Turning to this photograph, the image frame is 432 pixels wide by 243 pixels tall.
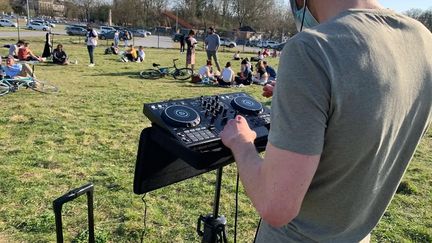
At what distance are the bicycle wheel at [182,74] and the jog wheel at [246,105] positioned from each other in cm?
1164

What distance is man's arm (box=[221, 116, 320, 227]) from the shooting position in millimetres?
922

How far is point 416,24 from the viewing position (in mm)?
1088

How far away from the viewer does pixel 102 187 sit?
4.18m

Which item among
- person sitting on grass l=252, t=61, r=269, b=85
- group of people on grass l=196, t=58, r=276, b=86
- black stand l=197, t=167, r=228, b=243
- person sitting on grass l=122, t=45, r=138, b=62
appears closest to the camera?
black stand l=197, t=167, r=228, b=243

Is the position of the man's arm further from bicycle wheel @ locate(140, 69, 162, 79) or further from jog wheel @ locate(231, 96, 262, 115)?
bicycle wheel @ locate(140, 69, 162, 79)

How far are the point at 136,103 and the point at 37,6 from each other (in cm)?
9620

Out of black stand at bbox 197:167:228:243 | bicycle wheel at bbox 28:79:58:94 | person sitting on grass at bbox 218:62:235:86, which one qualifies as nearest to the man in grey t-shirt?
black stand at bbox 197:167:228:243

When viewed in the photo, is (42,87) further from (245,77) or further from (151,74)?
(245,77)

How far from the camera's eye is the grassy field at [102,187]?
343 centimetres

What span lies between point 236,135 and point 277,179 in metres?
0.31

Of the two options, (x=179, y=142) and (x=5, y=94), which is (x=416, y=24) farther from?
(x=5, y=94)

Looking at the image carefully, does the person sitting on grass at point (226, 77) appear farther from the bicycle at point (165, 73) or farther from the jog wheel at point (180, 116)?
the jog wheel at point (180, 116)

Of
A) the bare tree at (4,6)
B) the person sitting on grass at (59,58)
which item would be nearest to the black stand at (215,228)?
the person sitting on grass at (59,58)

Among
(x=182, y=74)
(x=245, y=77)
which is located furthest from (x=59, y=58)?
(x=245, y=77)
